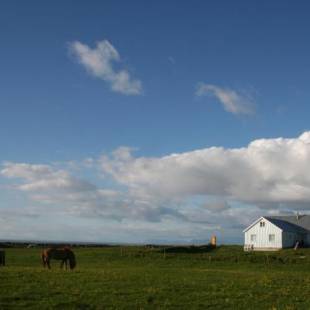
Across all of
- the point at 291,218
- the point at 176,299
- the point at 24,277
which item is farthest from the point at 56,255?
the point at 291,218

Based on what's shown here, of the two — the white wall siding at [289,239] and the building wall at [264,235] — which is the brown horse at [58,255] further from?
the white wall siding at [289,239]

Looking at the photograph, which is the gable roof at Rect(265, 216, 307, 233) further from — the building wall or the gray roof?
the building wall

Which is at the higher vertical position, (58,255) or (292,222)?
(292,222)

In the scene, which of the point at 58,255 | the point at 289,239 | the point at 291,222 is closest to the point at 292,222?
the point at 291,222

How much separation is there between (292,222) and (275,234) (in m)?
7.78

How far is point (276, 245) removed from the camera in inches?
3723

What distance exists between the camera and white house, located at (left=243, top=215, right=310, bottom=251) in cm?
9481

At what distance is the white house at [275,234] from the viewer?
94812mm

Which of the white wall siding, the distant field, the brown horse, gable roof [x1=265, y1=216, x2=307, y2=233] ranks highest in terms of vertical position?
gable roof [x1=265, y1=216, x2=307, y2=233]

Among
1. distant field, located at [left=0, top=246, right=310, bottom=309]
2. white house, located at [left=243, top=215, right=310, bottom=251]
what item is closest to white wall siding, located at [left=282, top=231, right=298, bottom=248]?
white house, located at [left=243, top=215, right=310, bottom=251]

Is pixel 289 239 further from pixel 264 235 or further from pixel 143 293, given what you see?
pixel 143 293

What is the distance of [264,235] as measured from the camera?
318ft

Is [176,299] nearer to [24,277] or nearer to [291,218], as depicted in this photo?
[24,277]

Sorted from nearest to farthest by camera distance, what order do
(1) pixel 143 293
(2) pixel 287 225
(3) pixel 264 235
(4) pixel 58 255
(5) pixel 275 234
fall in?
(1) pixel 143 293, (4) pixel 58 255, (5) pixel 275 234, (3) pixel 264 235, (2) pixel 287 225
